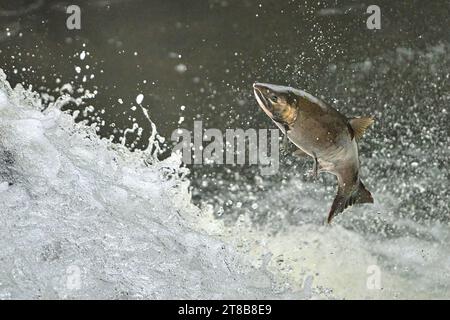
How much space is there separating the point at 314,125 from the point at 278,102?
5.1 inches

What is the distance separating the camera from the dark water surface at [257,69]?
4.54 meters

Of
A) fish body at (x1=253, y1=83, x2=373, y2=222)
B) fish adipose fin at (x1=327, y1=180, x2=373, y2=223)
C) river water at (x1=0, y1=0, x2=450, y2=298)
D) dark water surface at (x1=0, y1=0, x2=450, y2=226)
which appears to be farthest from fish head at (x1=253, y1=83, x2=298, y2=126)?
dark water surface at (x1=0, y1=0, x2=450, y2=226)


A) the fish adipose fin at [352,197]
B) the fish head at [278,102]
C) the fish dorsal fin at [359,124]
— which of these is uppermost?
the fish head at [278,102]

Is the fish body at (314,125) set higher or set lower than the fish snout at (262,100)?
lower

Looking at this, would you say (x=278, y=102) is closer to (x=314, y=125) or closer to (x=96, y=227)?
(x=314, y=125)

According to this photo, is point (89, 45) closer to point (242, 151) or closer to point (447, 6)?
point (242, 151)

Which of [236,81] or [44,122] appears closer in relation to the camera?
[44,122]

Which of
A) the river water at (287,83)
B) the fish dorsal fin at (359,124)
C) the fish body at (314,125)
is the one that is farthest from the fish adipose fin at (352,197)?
the river water at (287,83)

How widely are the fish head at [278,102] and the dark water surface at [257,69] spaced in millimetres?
2497

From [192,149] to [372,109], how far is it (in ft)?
4.20

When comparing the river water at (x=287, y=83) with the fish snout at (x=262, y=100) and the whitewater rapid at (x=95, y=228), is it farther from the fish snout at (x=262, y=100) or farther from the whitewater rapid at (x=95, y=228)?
the fish snout at (x=262, y=100)

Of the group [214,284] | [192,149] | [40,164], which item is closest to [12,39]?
[192,149]

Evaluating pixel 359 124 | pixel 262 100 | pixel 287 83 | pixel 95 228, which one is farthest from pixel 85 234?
pixel 287 83

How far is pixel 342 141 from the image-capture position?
2055 millimetres
